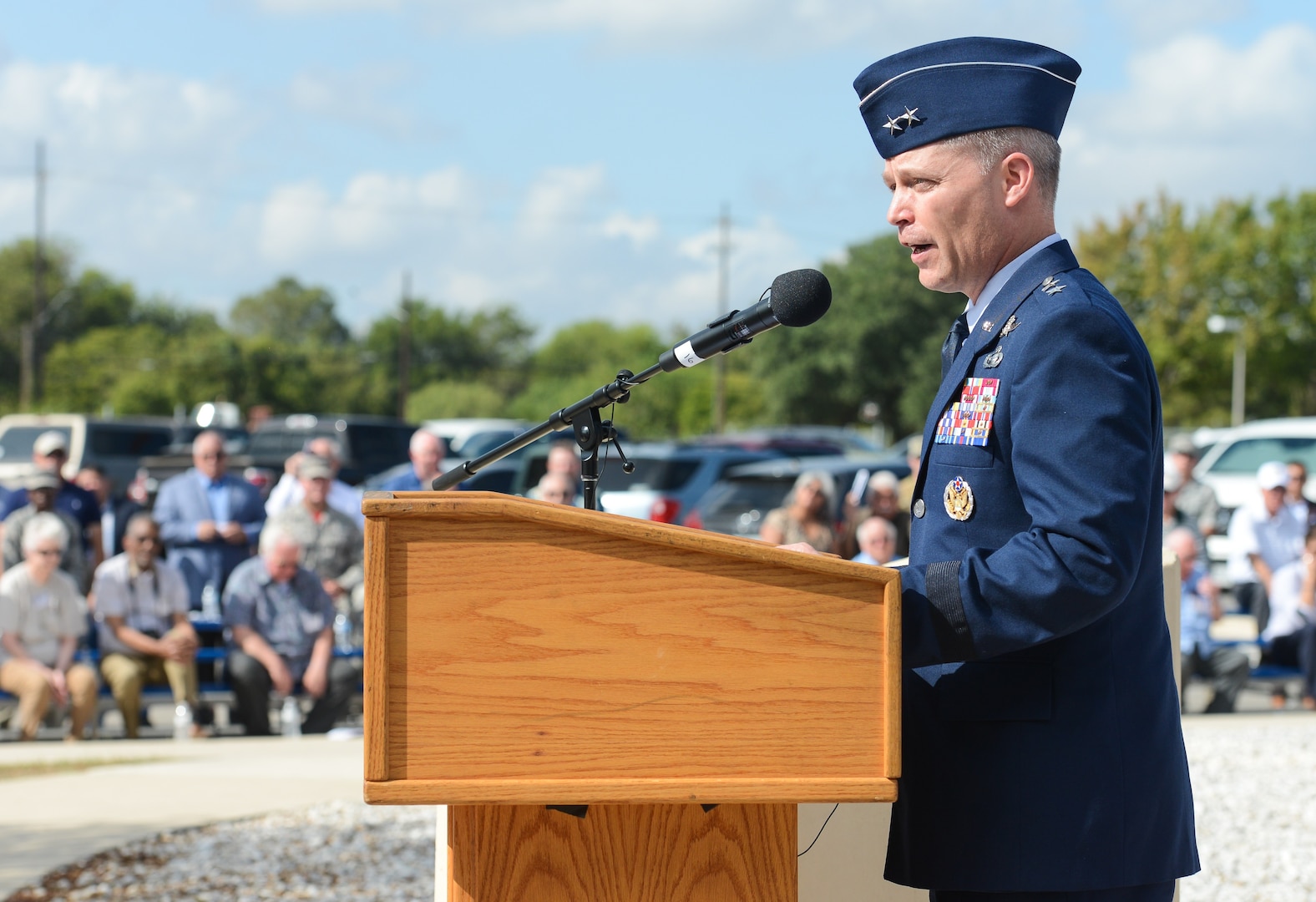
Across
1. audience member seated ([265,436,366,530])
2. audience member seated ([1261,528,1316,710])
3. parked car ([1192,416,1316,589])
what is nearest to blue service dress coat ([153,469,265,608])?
audience member seated ([265,436,366,530])

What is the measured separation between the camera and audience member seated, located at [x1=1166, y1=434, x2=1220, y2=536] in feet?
42.5

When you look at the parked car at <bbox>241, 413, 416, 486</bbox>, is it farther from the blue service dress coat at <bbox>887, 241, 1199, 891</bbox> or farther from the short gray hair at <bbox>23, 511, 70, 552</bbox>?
the blue service dress coat at <bbox>887, 241, 1199, 891</bbox>

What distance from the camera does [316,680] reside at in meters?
9.45

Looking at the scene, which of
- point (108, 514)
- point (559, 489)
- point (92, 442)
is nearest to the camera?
point (559, 489)

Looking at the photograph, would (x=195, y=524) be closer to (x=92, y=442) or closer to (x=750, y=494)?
(x=750, y=494)

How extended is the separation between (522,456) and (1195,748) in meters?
9.41

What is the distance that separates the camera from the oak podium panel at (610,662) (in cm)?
187

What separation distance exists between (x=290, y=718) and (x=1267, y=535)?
785cm

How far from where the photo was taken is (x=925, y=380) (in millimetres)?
61406

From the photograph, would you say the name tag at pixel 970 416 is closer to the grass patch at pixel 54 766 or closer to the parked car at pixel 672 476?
the grass patch at pixel 54 766

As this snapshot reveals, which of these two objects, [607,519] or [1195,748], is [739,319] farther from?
[1195,748]

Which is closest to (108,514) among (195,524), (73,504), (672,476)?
(73,504)

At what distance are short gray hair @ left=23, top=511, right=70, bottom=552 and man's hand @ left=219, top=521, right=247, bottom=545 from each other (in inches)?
47.3

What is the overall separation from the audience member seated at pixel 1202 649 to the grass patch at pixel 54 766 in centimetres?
705
